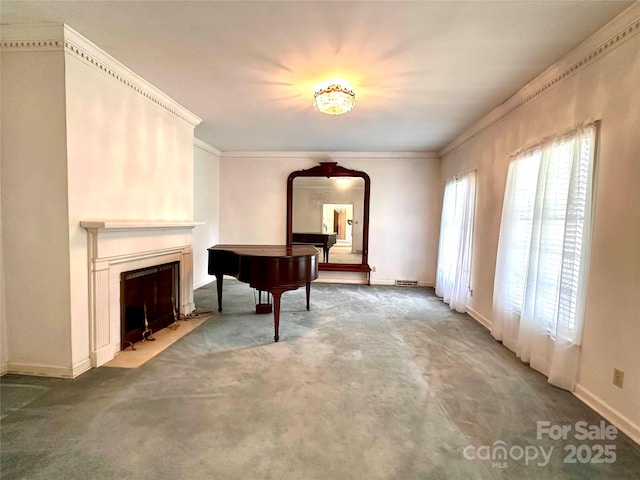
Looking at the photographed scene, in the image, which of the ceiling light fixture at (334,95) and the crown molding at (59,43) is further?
the ceiling light fixture at (334,95)

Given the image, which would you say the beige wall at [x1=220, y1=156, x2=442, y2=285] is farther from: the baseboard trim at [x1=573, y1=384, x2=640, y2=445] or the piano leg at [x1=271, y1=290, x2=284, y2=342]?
the baseboard trim at [x1=573, y1=384, x2=640, y2=445]

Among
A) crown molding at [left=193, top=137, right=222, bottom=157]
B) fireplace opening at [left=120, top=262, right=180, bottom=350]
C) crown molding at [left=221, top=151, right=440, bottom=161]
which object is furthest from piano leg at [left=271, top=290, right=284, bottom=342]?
crown molding at [left=221, top=151, right=440, bottom=161]

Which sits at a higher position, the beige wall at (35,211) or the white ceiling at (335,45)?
the white ceiling at (335,45)

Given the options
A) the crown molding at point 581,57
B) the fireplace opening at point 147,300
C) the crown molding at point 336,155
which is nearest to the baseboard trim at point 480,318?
the crown molding at point 581,57


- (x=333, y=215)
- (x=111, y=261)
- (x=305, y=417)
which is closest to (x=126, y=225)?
(x=111, y=261)

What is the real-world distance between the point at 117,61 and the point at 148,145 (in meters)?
0.78

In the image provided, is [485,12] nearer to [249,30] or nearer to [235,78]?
[249,30]

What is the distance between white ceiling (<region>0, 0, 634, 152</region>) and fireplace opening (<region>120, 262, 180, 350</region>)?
198cm

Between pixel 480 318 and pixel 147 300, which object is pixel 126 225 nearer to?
pixel 147 300

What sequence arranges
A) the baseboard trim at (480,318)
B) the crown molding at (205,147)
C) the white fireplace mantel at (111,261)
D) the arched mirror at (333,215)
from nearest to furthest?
the white fireplace mantel at (111,261) < the baseboard trim at (480,318) < the crown molding at (205,147) < the arched mirror at (333,215)

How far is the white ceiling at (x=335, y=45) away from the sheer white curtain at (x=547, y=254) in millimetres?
774

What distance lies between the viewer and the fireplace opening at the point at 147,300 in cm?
289

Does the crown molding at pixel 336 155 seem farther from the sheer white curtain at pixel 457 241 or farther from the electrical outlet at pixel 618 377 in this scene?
the electrical outlet at pixel 618 377

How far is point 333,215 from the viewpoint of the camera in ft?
20.2
